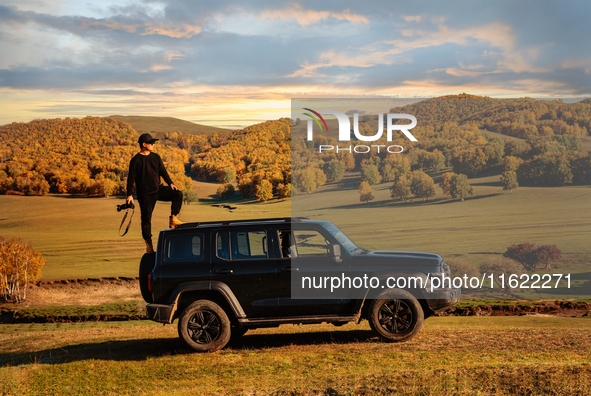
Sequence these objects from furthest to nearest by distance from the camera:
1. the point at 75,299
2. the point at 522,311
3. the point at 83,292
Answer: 1. the point at 83,292
2. the point at 75,299
3. the point at 522,311

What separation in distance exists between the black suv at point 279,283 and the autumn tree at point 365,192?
118 meters

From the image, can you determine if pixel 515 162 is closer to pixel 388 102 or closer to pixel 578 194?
pixel 578 194

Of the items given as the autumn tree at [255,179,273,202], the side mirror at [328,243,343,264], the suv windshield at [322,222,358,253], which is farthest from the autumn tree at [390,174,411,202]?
the side mirror at [328,243,343,264]

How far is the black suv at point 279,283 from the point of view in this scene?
12023mm

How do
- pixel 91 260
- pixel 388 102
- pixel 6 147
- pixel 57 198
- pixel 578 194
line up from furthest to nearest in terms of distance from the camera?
pixel 6 147
pixel 57 198
pixel 578 194
pixel 388 102
pixel 91 260

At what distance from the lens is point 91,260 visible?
10262 centimetres

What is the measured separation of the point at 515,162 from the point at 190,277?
142 m

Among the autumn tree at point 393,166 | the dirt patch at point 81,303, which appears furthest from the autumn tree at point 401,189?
the dirt patch at point 81,303

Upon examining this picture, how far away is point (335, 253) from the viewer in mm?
11711

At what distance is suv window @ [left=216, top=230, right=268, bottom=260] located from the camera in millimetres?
12203

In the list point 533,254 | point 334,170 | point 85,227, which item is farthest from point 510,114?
point 85,227

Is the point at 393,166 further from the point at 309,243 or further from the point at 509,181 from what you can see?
the point at 309,243

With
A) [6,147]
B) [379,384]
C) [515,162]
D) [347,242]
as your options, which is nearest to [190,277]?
[347,242]

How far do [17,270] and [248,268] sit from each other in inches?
3224
